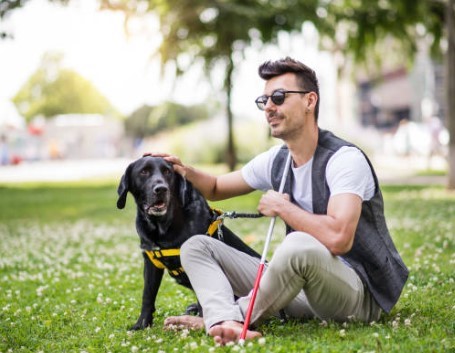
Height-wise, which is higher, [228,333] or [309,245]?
[309,245]

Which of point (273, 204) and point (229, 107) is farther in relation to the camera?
point (229, 107)

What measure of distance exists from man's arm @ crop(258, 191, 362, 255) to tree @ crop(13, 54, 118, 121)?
6868cm

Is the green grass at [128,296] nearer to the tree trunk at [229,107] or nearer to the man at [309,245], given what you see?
A: the man at [309,245]

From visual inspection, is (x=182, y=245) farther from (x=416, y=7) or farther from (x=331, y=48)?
(x=331, y=48)

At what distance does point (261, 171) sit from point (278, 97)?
0.73 m

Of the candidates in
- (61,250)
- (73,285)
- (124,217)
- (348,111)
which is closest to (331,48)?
(124,217)

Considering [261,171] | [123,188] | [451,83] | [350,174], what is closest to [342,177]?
[350,174]

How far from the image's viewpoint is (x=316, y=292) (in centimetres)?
403

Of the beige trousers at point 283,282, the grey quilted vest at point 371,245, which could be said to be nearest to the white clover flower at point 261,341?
the beige trousers at point 283,282

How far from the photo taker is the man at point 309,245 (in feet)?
12.6

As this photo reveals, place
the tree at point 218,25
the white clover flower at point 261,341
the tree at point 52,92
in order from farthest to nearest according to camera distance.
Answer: the tree at point 52,92, the tree at point 218,25, the white clover flower at point 261,341

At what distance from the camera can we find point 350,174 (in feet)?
12.8

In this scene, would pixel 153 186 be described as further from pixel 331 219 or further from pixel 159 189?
→ pixel 331 219

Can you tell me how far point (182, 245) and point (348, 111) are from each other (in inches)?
2668
